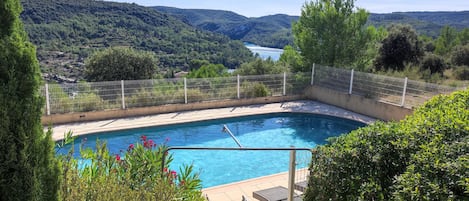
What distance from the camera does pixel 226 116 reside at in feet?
35.9

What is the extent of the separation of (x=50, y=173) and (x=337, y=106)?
11.2 metres

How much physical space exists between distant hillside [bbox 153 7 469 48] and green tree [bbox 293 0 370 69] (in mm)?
29552

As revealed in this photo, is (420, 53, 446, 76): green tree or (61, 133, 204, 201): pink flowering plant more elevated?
(420, 53, 446, 76): green tree

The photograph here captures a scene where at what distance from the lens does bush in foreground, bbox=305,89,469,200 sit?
7.29 ft

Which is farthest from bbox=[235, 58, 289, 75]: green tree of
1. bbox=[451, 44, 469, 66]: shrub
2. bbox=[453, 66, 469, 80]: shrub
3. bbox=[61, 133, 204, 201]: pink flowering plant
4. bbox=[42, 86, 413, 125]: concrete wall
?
bbox=[451, 44, 469, 66]: shrub

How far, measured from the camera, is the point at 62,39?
30797 millimetres

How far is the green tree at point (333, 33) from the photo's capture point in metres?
14.2

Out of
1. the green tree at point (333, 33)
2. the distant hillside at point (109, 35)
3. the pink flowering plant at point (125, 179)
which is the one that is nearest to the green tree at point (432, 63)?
the green tree at point (333, 33)

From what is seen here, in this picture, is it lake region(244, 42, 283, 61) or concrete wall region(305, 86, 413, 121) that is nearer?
concrete wall region(305, 86, 413, 121)

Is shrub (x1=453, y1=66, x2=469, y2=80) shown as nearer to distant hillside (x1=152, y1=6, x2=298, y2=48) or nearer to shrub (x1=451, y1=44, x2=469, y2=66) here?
shrub (x1=451, y1=44, x2=469, y2=66)

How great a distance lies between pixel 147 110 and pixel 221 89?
2.63 meters

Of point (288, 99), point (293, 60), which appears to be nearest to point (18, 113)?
point (288, 99)

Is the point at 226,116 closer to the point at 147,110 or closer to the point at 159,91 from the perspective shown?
the point at 159,91

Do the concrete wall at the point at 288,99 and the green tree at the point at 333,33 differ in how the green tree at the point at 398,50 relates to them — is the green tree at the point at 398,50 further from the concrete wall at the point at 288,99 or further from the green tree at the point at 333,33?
the concrete wall at the point at 288,99
